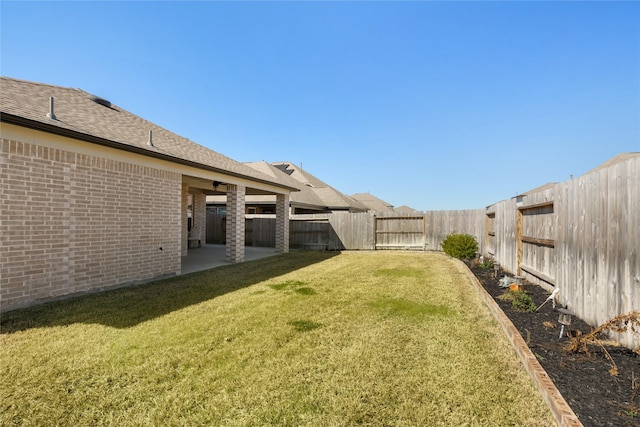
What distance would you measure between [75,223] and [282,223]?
373 inches

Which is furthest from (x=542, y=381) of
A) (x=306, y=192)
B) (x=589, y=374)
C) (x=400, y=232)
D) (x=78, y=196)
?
(x=306, y=192)

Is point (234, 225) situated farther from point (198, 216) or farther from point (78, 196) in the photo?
point (198, 216)

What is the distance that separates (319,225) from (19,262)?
13.2 m

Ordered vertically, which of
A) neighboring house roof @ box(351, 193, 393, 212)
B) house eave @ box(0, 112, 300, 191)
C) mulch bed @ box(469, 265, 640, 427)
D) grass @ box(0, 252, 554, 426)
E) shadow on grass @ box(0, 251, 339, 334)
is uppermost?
neighboring house roof @ box(351, 193, 393, 212)

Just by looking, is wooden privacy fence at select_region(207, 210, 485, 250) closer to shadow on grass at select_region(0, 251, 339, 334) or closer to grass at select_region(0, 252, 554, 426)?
shadow on grass at select_region(0, 251, 339, 334)

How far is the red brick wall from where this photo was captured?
4973 mm

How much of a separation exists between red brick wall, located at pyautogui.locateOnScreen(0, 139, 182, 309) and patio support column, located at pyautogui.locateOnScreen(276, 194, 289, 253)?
6985 mm

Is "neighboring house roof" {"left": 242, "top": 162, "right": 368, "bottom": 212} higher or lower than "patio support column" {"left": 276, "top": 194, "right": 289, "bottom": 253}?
higher

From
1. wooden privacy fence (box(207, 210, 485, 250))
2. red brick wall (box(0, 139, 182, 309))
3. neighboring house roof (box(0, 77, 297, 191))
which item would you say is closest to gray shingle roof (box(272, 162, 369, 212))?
wooden privacy fence (box(207, 210, 485, 250))

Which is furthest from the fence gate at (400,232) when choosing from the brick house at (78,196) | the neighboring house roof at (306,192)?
the brick house at (78,196)

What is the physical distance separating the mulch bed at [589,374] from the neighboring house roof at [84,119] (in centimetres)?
830

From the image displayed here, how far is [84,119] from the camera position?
22.4 feet

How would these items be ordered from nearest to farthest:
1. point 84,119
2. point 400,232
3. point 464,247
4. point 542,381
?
point 542,381, point 84,119, point 464,247, point 400,232

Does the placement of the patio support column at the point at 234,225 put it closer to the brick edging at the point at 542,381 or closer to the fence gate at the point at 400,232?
the fence gate at the point at 400,232
